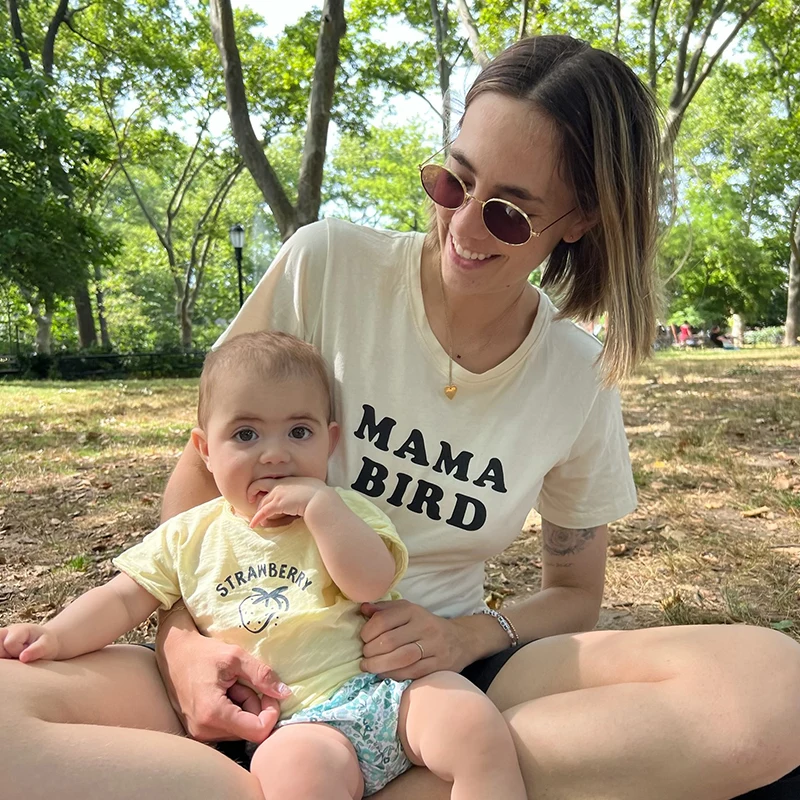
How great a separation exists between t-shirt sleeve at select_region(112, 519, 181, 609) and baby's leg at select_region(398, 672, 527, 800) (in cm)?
56

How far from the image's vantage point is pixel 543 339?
2096 mm

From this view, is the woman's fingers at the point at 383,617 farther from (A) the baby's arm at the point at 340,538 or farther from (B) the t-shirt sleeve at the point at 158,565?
(B) the t-shirt sleeve at the point at 158,565

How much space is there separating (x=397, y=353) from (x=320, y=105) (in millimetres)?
6402

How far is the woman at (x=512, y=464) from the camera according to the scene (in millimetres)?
1471

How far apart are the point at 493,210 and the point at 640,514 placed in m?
2.83

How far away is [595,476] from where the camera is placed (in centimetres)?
211

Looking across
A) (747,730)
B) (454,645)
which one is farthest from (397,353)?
(747,730)

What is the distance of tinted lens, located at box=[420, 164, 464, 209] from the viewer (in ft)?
6.45

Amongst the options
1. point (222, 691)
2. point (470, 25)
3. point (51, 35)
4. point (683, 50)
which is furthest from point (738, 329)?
point (222, 691)

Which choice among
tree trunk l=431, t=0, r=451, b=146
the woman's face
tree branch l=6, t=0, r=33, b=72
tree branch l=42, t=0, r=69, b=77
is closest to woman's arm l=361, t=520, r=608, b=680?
the woman's face

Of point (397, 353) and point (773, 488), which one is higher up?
point (397, 353)

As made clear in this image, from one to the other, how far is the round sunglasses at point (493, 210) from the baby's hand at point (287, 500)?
0.77 meters

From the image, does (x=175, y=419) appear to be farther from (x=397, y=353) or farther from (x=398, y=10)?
(x=398, y=10)

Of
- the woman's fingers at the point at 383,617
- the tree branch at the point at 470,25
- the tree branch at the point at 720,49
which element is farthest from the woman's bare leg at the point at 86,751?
the tree branch at the point at 720,49
